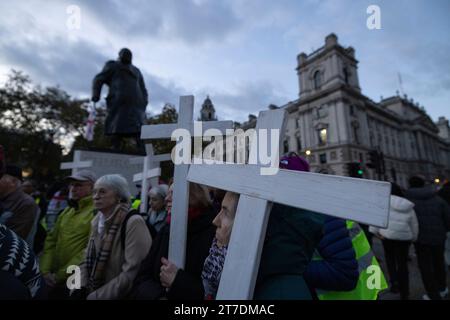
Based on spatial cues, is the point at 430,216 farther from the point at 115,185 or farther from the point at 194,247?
the point at 115,185

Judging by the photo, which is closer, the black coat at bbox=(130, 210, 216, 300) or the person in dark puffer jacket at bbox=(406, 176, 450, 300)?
the black coat at bbox=(130, 210, 216, 300)

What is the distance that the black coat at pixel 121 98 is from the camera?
A: 5.68 m

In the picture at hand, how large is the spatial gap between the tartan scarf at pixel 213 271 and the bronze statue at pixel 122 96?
16.9 feet

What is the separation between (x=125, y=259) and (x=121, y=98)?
15.4 feet

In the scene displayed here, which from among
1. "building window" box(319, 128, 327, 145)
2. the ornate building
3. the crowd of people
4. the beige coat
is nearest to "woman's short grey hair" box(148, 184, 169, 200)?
the crowd of people

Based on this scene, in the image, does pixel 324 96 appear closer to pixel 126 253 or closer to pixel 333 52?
pixel 333 52

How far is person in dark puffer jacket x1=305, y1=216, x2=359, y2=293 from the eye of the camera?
1468 millimetres

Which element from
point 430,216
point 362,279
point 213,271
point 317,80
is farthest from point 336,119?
point 213,271

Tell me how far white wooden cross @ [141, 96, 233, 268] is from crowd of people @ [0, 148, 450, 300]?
0.31 ft

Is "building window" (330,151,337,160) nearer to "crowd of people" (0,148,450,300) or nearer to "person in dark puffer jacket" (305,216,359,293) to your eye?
"crowd of people" (0,148,450,300)

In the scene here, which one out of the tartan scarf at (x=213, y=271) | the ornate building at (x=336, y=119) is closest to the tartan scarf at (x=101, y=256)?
the tartan scarf at (x=213, y=271)

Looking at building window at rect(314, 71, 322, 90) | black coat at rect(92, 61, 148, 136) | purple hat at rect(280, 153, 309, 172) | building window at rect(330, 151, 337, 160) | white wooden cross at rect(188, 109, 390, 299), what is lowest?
white wooden cross at rect(188, 109, 390, 299)

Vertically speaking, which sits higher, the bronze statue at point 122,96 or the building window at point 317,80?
the building window at point 317,80

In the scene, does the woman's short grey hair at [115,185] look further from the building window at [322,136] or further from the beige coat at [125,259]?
the building window at [322,136]
